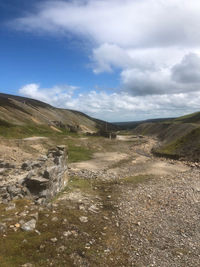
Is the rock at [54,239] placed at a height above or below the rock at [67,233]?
above

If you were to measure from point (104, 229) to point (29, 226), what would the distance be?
6.77 m

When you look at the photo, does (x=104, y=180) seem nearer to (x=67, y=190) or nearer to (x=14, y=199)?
(x=67, y=190)

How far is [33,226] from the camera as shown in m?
17.1

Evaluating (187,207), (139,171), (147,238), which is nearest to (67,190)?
(147,238)

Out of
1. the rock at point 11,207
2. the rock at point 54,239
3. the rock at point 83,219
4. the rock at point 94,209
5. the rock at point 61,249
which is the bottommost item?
the rock at point 94,209

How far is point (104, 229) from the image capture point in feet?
62.8

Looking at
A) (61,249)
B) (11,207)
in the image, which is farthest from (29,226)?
(11,207)

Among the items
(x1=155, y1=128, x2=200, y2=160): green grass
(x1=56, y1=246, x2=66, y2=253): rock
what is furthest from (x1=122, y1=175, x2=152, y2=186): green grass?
(x1=155, y1=128, x2=200, y2=160): green grass

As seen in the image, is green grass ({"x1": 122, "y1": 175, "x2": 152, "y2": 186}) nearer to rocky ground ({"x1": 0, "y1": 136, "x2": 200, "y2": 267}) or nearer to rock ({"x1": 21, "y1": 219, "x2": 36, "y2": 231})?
rocky ground ({"x1": 0, "y1": 136, "x2": 200, "y2": 267})

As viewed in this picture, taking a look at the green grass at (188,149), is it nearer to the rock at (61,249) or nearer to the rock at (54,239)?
the rock at (54,239)

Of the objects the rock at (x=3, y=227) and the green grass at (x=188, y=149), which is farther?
the green grass at (x=188, y=149)

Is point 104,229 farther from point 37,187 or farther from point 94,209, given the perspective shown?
point 37,187

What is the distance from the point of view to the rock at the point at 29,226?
16.6 metres

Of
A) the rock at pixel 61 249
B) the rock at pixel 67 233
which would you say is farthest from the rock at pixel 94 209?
the rock at pixel 61 249
